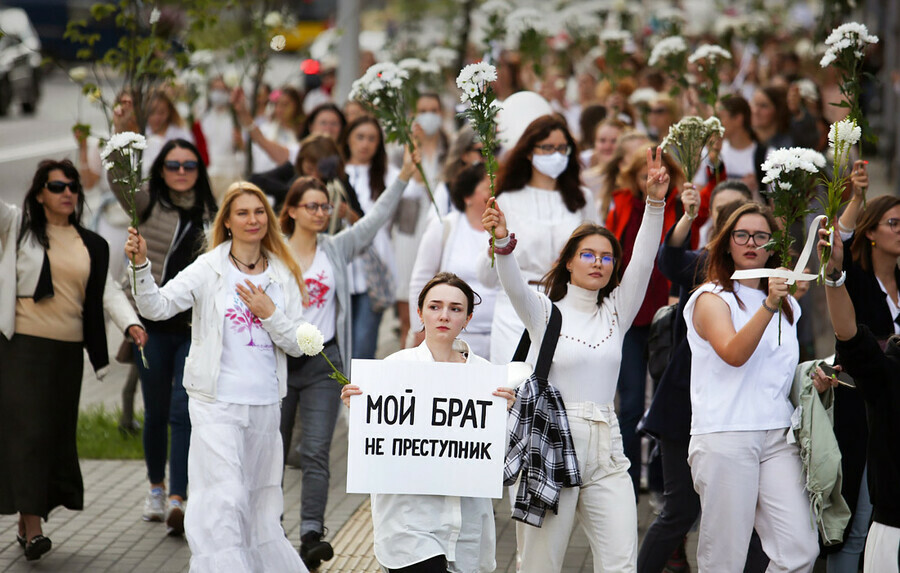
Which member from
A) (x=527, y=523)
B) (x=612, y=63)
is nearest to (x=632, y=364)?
(x=527, y=523)

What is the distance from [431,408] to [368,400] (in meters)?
0.27

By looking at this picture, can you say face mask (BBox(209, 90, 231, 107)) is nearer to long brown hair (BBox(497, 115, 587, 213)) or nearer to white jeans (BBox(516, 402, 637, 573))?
long brown hair (BBox(497, 115, 587, 213))

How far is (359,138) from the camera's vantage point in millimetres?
9492

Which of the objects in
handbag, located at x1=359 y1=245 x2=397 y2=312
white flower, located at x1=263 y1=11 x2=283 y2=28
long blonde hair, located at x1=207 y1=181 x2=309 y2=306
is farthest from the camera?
white flower, located at x1=263 y1=11 x2=283 y2=28

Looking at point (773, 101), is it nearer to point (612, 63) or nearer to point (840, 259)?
point (612, 63)

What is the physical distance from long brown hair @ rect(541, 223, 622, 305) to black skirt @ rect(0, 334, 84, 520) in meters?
2.89

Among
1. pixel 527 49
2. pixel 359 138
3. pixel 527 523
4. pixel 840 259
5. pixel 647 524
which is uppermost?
pixel 527 49

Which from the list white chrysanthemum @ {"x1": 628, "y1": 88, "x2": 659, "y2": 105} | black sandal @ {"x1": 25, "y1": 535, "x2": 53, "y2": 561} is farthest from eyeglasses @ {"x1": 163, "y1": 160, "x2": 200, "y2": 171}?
white chrysanthemum @ {"x1": 628, "y1": 88, "x2": 659, "y2": 105}

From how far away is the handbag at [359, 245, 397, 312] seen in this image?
897cm

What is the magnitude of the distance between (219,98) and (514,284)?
9517mm

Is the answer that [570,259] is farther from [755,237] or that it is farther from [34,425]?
[34,425]

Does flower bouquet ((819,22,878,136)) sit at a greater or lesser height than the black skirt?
greater

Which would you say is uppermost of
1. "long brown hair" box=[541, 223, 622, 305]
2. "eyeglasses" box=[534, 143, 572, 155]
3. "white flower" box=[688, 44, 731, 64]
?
"white flower" box=[688, 44, 731, 64]

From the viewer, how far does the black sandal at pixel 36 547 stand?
6.89 metres
